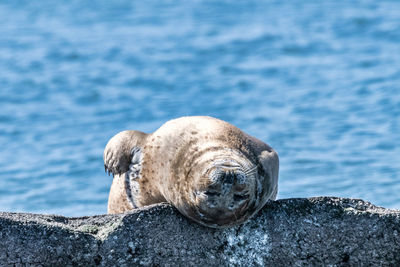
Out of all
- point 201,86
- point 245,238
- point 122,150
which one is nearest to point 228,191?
point 245,238

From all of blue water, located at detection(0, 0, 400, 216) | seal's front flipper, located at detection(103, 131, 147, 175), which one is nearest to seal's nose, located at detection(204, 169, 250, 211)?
seal's front flipper, located at detection(103, 131, 147, 175)

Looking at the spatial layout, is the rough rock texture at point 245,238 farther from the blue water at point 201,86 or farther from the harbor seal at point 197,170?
the blue water at point 201,86

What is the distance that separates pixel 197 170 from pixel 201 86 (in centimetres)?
914

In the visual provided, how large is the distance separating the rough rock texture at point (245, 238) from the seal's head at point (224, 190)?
0.17m

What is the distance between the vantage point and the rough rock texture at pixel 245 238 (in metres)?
4.50

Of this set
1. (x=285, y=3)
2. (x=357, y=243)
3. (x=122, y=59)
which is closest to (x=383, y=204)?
(x=357, y=243)

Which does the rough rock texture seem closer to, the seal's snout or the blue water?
the seal's snout

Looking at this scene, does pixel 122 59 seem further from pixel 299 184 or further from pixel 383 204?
pixel 383 204

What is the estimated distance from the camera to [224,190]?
412 centimetres

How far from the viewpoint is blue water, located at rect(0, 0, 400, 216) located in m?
9.73

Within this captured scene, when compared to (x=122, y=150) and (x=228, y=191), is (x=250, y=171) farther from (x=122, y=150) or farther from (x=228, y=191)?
(x=122, y=150)

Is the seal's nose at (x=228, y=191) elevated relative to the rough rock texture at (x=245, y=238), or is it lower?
elevated

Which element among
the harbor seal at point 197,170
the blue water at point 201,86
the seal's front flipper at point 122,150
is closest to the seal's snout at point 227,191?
the harbor seal at point 197,170

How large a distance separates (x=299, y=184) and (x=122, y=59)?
22.5 ft
